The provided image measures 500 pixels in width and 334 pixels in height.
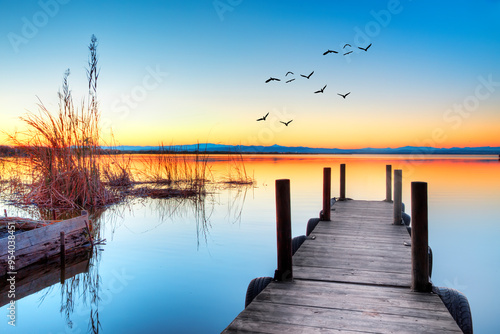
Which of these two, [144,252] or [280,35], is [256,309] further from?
[280,35]

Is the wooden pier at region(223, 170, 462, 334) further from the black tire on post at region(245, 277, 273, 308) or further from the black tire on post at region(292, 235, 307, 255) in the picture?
the black tire on post at region(292, 235, 307, 255)

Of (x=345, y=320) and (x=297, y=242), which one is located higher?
(x=345, y=320)

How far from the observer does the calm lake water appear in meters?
Answer: 4.12

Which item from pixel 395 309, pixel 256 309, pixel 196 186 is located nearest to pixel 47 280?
pixel 256 309

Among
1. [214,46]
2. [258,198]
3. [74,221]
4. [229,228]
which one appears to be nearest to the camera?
[74,221]

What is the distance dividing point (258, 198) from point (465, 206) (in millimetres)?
7819

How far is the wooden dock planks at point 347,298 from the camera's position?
2.51 metres

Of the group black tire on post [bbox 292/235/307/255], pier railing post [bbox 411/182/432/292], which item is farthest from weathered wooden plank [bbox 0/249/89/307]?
pier railing post [bbox 411/182/432/292]

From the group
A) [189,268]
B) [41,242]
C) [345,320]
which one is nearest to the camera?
[345,320]

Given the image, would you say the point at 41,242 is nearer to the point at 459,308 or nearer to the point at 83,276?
the point at 83,276

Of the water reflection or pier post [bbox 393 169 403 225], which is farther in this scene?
pier post [bbox 393 169 403 225]

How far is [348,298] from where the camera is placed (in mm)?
3074

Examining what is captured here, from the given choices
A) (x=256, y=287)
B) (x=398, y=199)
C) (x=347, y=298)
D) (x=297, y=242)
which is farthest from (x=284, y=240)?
(x=398, y=199)

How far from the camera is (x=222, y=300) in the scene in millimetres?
4781
